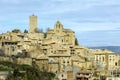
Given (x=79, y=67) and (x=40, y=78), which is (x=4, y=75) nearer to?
(x=40, y=78)

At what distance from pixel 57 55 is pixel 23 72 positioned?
1423 centimetres

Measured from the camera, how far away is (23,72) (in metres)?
51.7

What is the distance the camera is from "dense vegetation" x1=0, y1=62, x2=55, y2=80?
5033cm

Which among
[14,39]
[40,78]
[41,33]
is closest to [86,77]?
[40,78]

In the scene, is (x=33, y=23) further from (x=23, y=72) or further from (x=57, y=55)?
(x=23, y=72)

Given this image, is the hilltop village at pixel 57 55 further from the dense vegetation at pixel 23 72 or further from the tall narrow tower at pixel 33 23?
the dense vegetation at pixel 23 72

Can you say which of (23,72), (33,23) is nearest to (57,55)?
(23,72)

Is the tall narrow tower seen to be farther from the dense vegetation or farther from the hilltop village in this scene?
the dense vegetation

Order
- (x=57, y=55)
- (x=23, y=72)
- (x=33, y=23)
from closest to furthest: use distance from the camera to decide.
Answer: (x=23, y=72), (x=57, y=55), (x=33, y=23)

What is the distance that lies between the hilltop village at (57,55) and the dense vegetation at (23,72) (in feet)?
8.10

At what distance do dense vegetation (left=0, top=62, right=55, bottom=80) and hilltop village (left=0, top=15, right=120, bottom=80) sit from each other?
8.10 feet

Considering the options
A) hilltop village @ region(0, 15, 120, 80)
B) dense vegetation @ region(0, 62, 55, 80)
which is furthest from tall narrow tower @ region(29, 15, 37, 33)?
dense vegetation @ region(0, 62, 55, 80)

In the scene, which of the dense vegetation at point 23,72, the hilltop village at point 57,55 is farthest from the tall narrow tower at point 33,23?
the dense vegetation at point 23,72

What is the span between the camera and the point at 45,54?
65.8 meters
